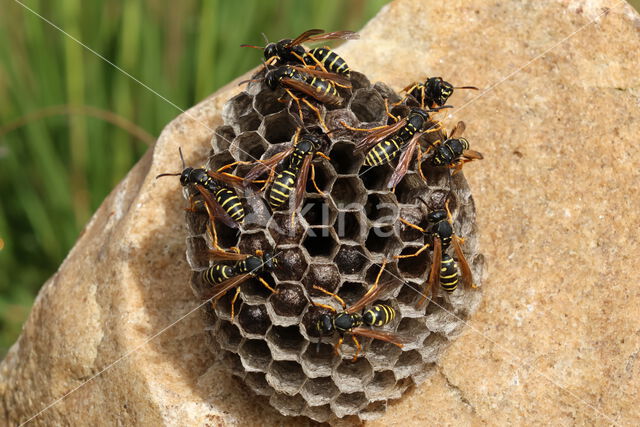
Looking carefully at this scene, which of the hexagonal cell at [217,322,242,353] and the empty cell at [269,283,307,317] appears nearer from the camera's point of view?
the empty cell at [269,283,307,317]

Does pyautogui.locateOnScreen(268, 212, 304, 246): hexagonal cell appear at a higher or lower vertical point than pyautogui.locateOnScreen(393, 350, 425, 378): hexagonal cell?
higher

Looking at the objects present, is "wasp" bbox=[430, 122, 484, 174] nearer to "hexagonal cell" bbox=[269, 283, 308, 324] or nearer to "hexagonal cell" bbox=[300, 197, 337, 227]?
"hexagonal cell" bbox=[300, 197, 337, 227]

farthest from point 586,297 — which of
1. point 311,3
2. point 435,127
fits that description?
point 311,3

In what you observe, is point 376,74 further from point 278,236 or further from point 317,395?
point 317,395

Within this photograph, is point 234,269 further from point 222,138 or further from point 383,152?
point 383,152

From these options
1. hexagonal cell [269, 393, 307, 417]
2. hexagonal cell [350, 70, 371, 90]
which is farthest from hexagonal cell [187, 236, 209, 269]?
hexagonal cell [350, 70, 371, 90]

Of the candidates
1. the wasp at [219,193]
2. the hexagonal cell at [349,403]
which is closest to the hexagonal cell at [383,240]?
the wasp at [219,193]
